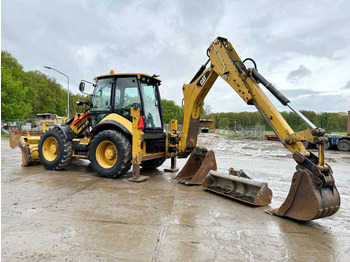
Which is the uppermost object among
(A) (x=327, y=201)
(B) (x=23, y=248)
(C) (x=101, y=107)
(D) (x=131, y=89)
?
(D) (x=131, y=89)

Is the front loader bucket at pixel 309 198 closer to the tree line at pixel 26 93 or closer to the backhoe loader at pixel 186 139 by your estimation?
the backhoe loader at pixel 186 139

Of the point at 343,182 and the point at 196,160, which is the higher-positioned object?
the point at 196,160

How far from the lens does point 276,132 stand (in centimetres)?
432

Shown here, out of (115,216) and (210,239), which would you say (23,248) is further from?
(210,239)

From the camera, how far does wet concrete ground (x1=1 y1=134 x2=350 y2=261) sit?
2.70 meters

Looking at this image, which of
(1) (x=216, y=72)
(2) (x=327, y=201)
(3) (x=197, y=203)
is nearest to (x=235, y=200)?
(3) (x=197, y=203)

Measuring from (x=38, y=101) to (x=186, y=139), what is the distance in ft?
150

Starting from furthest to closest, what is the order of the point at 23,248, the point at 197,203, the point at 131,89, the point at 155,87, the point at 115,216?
the point at 155,87 < the point at 131,89 < the point at 197,203 < the point at 115,216 < the point at 23,248

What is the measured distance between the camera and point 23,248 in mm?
2734

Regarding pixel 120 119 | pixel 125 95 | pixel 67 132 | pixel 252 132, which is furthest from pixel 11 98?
pixel 120 119

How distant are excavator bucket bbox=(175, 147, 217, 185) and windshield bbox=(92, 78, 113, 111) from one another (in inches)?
100

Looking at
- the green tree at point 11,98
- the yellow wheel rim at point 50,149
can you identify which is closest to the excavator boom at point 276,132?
the yellow wheel rim at point 50,149

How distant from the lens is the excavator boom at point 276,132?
3488mm

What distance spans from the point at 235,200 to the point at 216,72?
2.56m
